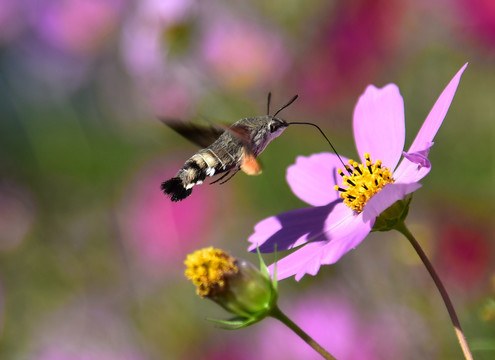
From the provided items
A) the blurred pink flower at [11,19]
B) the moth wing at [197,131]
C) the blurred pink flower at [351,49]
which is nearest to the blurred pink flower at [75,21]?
the blurred pink flower at [11,19]

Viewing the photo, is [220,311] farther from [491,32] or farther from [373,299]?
[491,32]

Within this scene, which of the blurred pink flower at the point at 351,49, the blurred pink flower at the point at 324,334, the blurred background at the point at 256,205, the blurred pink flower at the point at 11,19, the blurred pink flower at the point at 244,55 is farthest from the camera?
the blurred pink flower at the point at 11,19

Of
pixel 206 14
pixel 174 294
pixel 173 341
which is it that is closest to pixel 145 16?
pixel 206 14

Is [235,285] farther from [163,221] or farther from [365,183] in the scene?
[163,221]

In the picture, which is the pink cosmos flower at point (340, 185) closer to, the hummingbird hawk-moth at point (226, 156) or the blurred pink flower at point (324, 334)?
the hummingbird hawk-moth at point (226, 156)

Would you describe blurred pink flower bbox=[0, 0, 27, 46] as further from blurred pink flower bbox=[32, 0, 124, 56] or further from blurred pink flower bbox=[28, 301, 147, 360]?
blurred pink flower bbox=[28, 301, 147, 360]

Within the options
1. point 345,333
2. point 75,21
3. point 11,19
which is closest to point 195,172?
point 345,333

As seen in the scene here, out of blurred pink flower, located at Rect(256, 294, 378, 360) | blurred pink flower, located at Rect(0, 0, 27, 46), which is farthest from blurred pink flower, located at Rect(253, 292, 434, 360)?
blurred pink flower, located at Rect(0, 0, 27, 46)
